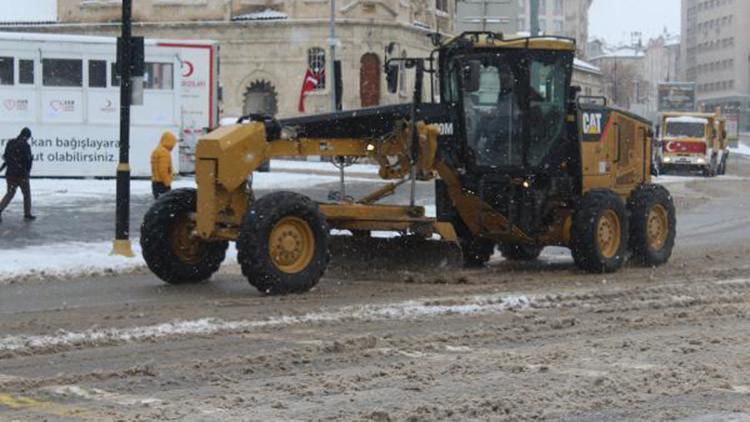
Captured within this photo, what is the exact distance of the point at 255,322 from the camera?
11234 mm

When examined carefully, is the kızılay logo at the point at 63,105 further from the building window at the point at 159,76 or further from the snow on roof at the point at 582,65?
the snow on roof at the point at 582,65

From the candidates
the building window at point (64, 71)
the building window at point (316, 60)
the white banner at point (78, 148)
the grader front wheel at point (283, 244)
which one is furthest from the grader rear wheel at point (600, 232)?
the building window at point (316, 60)

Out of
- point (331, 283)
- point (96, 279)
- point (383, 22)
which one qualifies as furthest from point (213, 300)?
point (383, 22)

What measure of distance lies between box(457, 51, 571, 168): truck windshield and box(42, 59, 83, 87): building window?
18893mm

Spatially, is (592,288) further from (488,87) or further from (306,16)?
(306,16)

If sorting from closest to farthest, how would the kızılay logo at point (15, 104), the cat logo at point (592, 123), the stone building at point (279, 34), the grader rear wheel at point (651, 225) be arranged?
A: the cat logo at point (592, 123) → the grader rear wheel at point (651, 225) → the kızılay logo at point (15, 104) → the stone building at point (279, 34)

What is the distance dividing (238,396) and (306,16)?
53.1 m

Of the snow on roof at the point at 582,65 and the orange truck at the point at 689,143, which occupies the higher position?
the snow on roof at the point at 582,65

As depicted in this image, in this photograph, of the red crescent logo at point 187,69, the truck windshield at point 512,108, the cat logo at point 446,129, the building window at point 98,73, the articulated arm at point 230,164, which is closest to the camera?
the articulated arm at point 230,164

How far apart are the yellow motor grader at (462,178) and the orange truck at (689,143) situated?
3978cm

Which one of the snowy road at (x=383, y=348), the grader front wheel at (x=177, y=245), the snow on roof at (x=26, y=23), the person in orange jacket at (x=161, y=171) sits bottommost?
the snowy road at (x=383, y=348)

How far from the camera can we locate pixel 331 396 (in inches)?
323

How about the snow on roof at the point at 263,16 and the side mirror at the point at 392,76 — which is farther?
the snow on roof at the point at 263,16

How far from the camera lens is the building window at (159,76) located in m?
32.7
